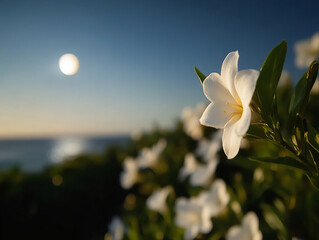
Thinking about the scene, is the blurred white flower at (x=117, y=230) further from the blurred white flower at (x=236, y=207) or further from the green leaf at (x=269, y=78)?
the green leaf at (x=269, y=78)

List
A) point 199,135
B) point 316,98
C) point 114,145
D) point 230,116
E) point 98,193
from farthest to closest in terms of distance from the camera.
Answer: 1. point 114,145
2. point 98,193
3. point 199,135
4. point 316,98
5. point 230,116

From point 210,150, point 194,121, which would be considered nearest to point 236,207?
point 210,150

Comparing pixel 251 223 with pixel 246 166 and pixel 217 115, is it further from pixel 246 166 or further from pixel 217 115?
pixel 217 115

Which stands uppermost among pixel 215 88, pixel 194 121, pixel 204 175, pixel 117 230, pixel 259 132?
pixel 215 88

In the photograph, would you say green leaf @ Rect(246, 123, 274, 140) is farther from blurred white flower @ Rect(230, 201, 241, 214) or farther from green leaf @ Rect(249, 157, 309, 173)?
blurred white flower @ Rect(230, 201, 241, 214)

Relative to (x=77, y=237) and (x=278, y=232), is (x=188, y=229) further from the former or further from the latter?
(x=77, y=237)

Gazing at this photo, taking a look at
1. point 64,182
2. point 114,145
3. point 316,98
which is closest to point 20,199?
point 64,182
